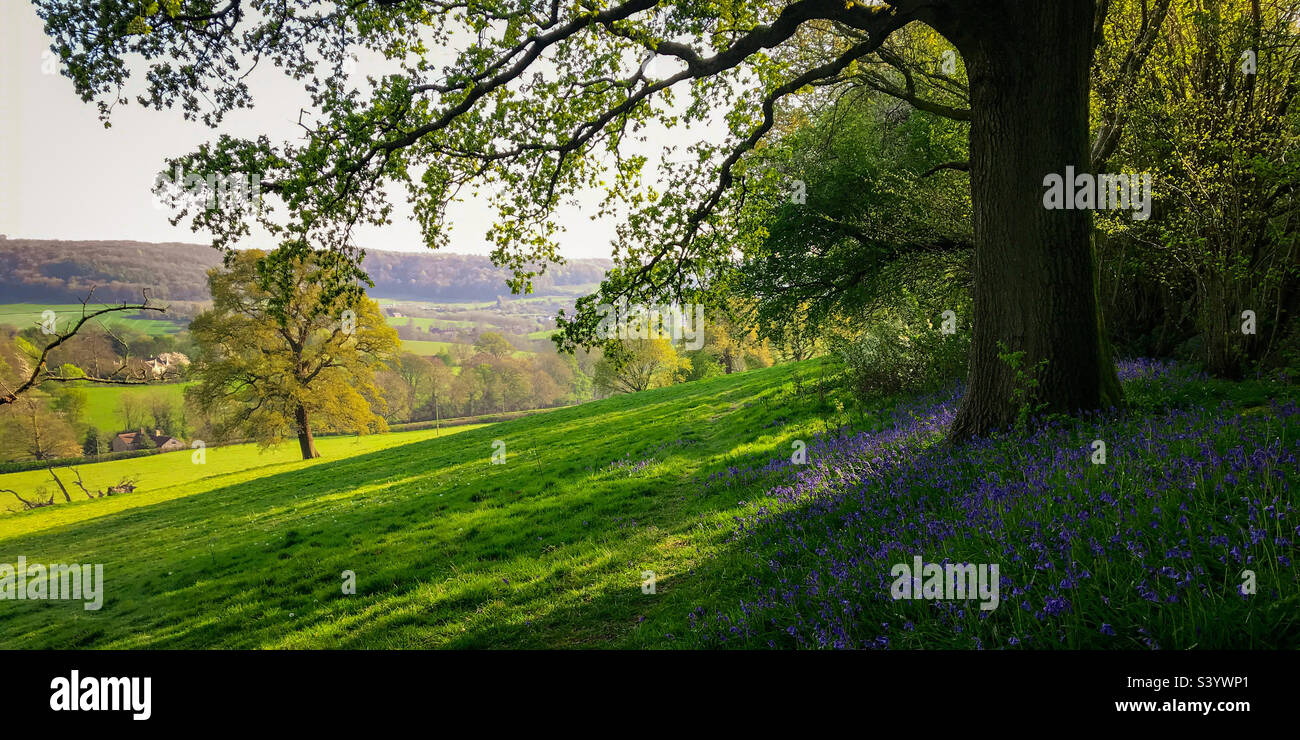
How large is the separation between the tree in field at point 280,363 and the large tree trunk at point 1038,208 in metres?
32.7

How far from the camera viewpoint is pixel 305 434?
39469 mm

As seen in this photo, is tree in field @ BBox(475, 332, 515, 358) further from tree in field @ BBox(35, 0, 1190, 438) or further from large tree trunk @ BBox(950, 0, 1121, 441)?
large tree trunk @ BBox(950, 0, 1121, 441)

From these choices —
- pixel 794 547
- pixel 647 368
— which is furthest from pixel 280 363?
pixel 794 547

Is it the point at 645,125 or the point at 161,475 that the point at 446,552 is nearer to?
the point at 645,125

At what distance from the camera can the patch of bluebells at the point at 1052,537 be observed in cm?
313

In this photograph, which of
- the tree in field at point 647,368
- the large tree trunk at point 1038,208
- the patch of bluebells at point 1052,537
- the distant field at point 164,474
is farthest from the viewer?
the tree in field at point 647,368

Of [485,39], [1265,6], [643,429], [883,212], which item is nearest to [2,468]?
[643,429]

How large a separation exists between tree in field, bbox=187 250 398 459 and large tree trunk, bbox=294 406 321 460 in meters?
0.07

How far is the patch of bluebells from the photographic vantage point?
3129 mm

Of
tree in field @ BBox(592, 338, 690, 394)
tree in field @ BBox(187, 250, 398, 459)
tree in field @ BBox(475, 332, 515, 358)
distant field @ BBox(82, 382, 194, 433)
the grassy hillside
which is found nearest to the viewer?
the grassy hillside

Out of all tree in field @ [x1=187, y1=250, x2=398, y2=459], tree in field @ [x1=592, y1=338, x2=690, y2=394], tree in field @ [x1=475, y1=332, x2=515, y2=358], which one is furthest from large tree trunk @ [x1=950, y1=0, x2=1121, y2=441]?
tree in field @ [x1=475, y1=332, x2=515, y2=358]

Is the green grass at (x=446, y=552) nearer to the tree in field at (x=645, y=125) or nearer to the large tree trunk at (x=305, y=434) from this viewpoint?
the tree in field at (x=645, y=125)

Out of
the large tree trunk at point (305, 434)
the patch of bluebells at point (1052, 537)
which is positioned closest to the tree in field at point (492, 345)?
the large tree trunk at point (305, 434)
